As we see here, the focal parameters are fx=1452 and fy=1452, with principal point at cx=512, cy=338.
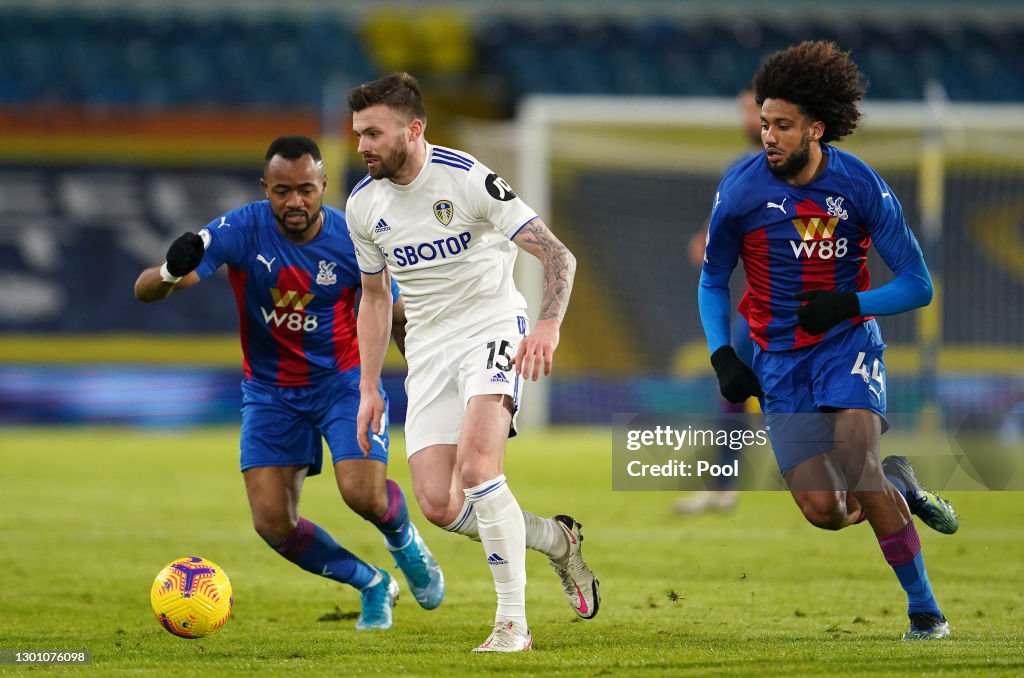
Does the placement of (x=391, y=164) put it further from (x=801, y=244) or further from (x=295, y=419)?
(x=801, y=244)

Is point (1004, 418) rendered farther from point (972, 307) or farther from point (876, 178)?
point (972, 307)

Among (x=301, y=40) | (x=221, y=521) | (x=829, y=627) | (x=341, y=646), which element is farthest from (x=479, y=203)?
(x=301, y=40)

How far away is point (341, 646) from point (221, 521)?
5334 mm

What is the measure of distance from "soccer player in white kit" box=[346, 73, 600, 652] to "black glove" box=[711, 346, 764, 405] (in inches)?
30.4

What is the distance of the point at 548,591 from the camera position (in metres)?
8.01

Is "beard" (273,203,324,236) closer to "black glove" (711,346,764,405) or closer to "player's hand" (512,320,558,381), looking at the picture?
"player's hand" (512,320,558,381)

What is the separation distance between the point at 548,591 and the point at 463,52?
18.4m

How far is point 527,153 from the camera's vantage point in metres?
18.1

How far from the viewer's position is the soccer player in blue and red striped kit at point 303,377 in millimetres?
6910

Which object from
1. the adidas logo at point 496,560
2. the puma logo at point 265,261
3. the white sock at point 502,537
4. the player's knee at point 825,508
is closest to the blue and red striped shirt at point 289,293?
the puma logo at point 265,261

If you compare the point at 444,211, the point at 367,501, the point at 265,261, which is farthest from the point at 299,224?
the point at 367,501

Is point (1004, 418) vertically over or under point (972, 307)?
under

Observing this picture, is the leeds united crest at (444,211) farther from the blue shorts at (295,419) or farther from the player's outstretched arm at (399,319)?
the blue shorts at (295,419)

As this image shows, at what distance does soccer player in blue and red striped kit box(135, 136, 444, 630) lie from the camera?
6.91 metres
